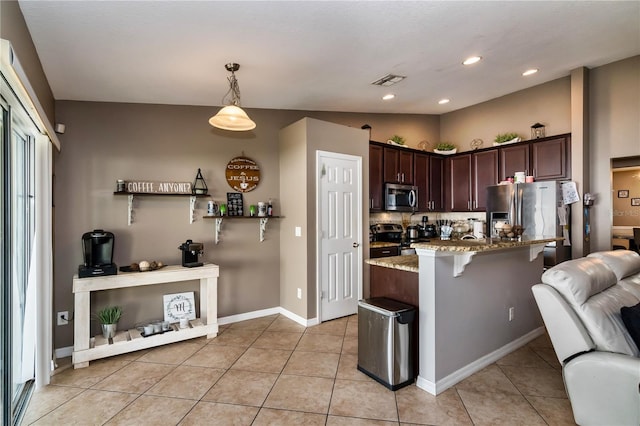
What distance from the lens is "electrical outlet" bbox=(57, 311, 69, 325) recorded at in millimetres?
3150

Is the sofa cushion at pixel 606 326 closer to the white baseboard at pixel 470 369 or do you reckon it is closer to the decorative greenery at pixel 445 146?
the white baseboard at pixel 470 369

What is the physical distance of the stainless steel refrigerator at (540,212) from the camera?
13.0 feet

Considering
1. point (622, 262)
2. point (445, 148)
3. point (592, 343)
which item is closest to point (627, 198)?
point (445, 148)

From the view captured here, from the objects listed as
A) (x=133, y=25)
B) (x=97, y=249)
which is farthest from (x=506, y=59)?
(x=97, y=249)

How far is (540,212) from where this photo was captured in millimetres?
4086

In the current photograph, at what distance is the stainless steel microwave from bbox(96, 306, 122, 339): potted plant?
3.52 m

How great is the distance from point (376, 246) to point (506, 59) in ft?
8.49

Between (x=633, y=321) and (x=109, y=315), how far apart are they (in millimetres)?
4009

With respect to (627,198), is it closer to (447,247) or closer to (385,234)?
(385,234)

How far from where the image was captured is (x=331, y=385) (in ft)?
8.25

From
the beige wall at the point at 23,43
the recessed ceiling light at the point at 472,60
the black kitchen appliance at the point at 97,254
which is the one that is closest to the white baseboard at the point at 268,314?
the black kitchen appliance at the point at 97,254

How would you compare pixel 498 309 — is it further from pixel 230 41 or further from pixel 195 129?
pixel 195 129

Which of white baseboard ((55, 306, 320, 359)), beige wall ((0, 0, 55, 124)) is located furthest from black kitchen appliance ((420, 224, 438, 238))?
beige wall ((0, 0, 55, 124))

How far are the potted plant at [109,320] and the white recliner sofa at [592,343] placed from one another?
3.57 meters
